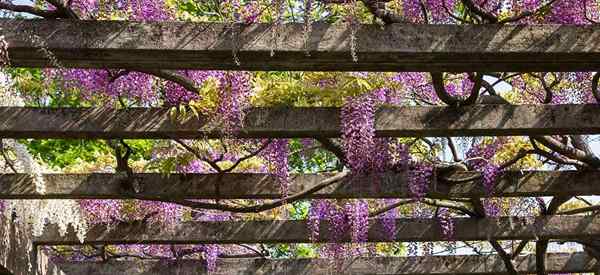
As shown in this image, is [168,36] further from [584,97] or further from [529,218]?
Answer: [529,218]

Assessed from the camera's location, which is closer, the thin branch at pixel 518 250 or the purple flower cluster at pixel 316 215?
the purple flower cluster at pixel 316 215

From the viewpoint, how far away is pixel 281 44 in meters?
3.77

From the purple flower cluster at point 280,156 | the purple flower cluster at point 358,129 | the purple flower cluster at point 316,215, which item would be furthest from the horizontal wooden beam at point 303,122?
the purple flower cluster at point 316,215

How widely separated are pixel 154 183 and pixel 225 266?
7.40 ft

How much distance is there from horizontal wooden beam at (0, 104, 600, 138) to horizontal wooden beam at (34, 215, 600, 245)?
2.27m

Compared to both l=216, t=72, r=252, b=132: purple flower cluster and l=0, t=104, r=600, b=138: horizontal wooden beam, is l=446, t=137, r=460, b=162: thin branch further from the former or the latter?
l=216, t=72, r=252, b=132: purple flower cluster

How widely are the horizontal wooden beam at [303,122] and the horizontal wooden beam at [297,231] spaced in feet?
7.44

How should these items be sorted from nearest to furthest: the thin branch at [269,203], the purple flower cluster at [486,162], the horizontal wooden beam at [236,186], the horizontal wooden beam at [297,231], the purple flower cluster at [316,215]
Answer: the thin branch at [269,203] < the horizontal wooden beam at [236,186] < the purple flower cluster at [486,162] < the purple flower cluster at [316,215] < the horizontal wooden beam at [297,231]

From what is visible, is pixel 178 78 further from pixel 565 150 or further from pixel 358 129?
pixel 565 150

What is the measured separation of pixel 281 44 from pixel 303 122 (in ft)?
3.72

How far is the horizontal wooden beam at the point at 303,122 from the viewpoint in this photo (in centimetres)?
481

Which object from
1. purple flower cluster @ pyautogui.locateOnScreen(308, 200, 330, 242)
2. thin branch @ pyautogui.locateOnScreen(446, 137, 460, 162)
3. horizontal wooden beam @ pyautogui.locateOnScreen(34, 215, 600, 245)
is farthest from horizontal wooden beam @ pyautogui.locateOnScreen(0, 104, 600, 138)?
horizontal wooden beam @ pyautogui.locateOnScreen(34, 215, 600, 245)

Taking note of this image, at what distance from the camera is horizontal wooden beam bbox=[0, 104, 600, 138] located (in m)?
4.81

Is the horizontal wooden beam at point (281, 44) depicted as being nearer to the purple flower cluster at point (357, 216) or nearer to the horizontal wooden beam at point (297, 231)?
the purple flower cluster at point (357, 216)
